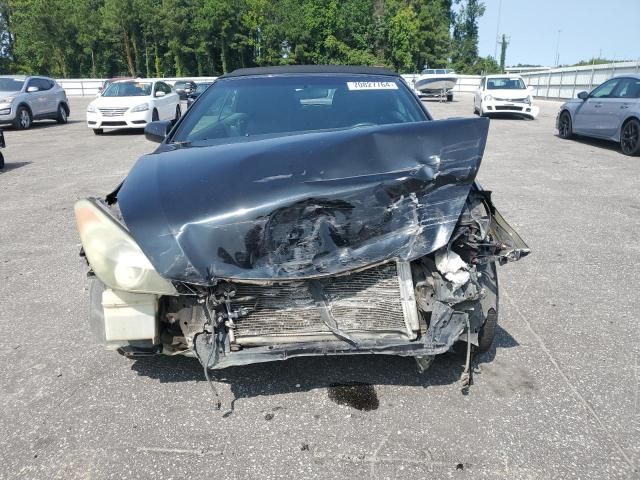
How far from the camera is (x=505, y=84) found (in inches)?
751

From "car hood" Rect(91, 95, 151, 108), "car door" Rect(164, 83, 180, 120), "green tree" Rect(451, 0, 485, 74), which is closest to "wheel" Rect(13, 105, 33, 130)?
"car hood" Rect(91, 95, 151, 108)

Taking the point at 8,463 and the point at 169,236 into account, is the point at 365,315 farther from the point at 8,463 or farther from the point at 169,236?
the point at 8,463

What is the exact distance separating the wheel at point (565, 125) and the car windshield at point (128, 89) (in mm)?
11349

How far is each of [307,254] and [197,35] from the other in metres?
55.5

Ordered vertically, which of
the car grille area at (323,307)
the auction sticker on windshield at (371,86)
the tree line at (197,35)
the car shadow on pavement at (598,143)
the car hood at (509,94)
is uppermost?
the tree line at (197,35)

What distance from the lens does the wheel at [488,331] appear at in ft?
9.52

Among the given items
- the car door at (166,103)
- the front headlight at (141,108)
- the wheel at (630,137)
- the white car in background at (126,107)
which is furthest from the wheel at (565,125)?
the car door at (166,103)

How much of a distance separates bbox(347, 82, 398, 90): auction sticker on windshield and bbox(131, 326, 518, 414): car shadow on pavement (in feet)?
6.78

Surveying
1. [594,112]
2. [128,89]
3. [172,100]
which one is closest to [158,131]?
[594,112]

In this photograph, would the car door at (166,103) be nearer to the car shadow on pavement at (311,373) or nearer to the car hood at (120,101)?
the car hood at (120,101)

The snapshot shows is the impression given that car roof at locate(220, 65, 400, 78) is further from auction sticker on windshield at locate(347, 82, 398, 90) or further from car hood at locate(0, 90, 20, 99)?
car hood at locate(0, 90, 20, 99)

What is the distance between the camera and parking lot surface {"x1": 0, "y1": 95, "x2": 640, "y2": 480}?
2.31 meters

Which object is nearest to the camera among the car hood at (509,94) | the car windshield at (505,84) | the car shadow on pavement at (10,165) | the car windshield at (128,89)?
the car shadow on pavement at (10,165)

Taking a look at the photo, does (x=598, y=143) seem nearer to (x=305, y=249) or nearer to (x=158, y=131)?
(x=158, y=131)
